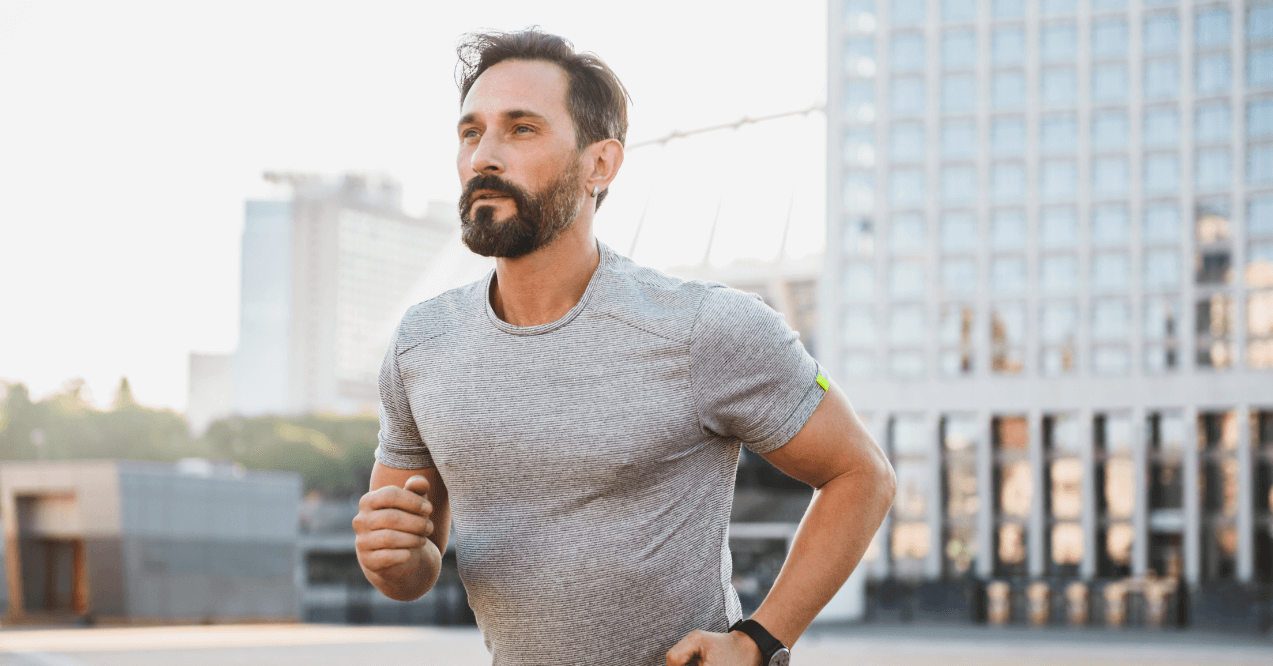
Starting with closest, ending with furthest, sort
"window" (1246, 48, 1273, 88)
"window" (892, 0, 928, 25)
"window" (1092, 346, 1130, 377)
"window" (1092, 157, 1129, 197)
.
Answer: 1. "window" (1246, 48, 1273, 88)
2. "window" (1092, 157, 1129, 197)
3. "window" (1092, 346, 1130, 377)
4. "window" (892, 0, 928, 25)

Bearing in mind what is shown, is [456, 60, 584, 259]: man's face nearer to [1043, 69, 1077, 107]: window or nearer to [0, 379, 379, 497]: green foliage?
[1043, 69, 1077, 107]: window

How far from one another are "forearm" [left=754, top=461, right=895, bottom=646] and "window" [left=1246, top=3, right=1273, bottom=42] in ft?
168

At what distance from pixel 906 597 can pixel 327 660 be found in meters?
29.1

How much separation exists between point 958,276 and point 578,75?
49.8 metres

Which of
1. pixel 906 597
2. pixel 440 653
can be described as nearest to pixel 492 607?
pixel 440 653

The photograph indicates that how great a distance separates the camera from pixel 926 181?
1984 inches

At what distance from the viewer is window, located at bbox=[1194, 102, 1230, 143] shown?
46844 mm

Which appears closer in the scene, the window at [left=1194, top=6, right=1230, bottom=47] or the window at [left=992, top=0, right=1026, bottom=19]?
the window at [left=1194, top=6, right=1230, bottom=47]

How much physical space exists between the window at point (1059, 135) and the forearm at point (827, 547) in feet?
164

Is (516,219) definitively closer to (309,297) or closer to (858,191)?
(858,191)

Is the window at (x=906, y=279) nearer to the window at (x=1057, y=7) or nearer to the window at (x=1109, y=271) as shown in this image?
the window at (x=1109, y=271)

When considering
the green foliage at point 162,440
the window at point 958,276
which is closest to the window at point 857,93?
the window at point 958,276

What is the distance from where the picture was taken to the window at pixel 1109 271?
47750 mm

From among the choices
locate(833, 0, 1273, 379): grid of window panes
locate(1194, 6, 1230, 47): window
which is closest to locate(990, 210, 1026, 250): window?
locate(833, 0, 1273, 379): grid of window panes
